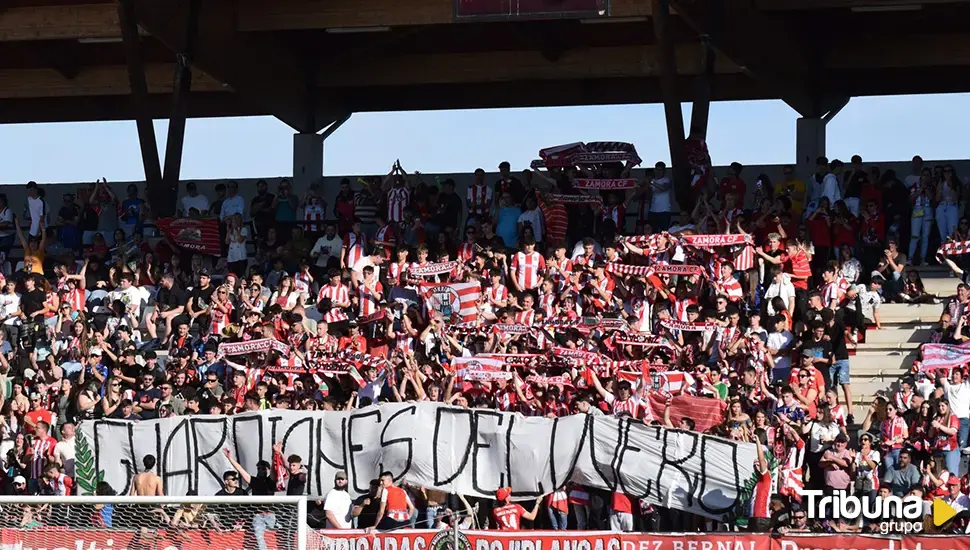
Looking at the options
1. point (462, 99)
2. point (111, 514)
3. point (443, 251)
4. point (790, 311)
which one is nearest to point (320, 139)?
point (462, 99)

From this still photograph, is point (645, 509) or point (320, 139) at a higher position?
point (320, 139)

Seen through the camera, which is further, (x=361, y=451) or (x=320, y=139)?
(x=320, y=139)

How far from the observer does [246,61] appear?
2767 cm

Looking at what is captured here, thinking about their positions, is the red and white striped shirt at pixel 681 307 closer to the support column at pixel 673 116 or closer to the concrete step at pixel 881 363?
the concrete step at pixel 881 363

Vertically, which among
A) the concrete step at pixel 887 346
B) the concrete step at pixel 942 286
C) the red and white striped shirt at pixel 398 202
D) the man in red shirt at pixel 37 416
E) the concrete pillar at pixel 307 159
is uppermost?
the concrete pillar at pixel 307 159

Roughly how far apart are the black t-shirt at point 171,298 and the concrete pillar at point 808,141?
1038 centimetres

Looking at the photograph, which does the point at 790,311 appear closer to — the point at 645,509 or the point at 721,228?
the point at 721,228

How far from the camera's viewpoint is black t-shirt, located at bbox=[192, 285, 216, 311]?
77.4 feet

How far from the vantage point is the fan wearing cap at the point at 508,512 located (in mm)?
18297

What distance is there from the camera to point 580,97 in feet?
101

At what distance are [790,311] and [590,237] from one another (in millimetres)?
3689

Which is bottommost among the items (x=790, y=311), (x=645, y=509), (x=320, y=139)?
(x=645, y=509)

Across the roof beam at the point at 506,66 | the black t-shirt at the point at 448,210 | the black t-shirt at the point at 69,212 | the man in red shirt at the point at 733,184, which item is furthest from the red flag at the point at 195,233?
the man in red shirt at the point at 733,184

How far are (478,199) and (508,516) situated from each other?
8.55 meters
